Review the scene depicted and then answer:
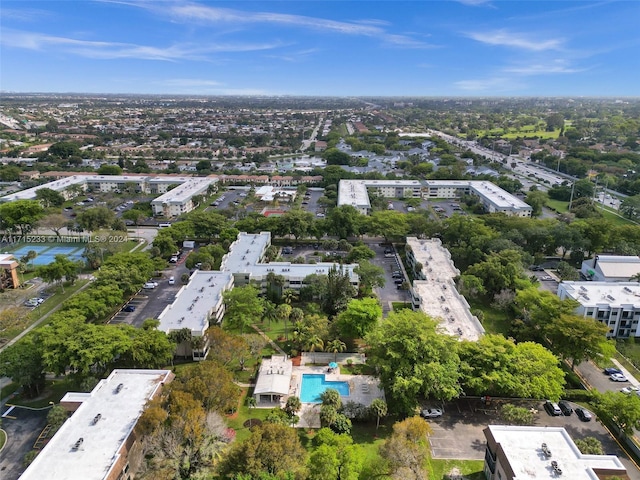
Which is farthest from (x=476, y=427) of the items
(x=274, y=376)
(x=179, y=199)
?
(x=179, y=199)

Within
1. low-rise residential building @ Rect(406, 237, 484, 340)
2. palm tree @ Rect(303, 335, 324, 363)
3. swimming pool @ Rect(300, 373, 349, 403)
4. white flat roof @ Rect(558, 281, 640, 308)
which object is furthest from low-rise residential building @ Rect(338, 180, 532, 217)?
swimming pool @ Rect(300, 373, 349, 403)

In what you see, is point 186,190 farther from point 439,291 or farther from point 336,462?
point 336,462

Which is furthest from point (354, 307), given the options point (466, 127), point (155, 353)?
point (466, 127)

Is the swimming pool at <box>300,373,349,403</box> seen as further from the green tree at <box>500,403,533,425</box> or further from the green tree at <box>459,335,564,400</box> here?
the green tree at <box>500,403,533,425</box>

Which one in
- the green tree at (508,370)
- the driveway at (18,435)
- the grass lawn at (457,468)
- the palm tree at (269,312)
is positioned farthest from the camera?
the palm tree at (269,312)

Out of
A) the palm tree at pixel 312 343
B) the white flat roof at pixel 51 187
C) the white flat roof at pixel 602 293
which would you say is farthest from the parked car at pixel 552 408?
the white flat roof at pixel 51 187

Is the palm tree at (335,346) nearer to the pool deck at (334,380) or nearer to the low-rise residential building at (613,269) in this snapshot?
the pool deck at (334,380)
